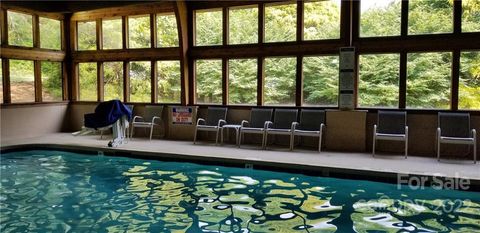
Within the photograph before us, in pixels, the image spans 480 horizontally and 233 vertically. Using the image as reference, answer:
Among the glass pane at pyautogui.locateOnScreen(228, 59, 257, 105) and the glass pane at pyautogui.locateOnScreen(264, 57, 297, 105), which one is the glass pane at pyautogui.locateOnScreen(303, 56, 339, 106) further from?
the glass pane at pyautogui.locateOnScreen(228, 59, 257, 105)

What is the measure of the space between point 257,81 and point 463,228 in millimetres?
5344

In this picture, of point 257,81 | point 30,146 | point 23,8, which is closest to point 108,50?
point 23,8

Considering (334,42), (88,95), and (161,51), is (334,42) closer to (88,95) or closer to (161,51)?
(161,51)

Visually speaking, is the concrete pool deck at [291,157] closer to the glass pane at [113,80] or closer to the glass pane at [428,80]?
the glass pane at [428,80]

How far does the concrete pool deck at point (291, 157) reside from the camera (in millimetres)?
5793

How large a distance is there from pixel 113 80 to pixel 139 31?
149 cm

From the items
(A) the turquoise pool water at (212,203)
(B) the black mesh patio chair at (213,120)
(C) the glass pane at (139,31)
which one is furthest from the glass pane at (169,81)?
(A) the turquoise pool water at (212,203)

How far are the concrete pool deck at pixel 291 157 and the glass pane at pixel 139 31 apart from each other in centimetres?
242

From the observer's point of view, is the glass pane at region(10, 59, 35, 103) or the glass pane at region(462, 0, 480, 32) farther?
the glass pane at region(10, 59, 35, 103)

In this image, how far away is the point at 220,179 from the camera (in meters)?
6.00

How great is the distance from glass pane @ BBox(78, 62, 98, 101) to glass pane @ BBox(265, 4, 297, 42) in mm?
4891

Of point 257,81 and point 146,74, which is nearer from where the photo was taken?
point 257,81

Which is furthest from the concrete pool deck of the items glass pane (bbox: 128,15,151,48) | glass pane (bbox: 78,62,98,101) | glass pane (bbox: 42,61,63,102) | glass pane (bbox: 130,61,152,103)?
glass pane (bbox: 128,15,151,48)

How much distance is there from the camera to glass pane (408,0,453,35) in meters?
7.04
